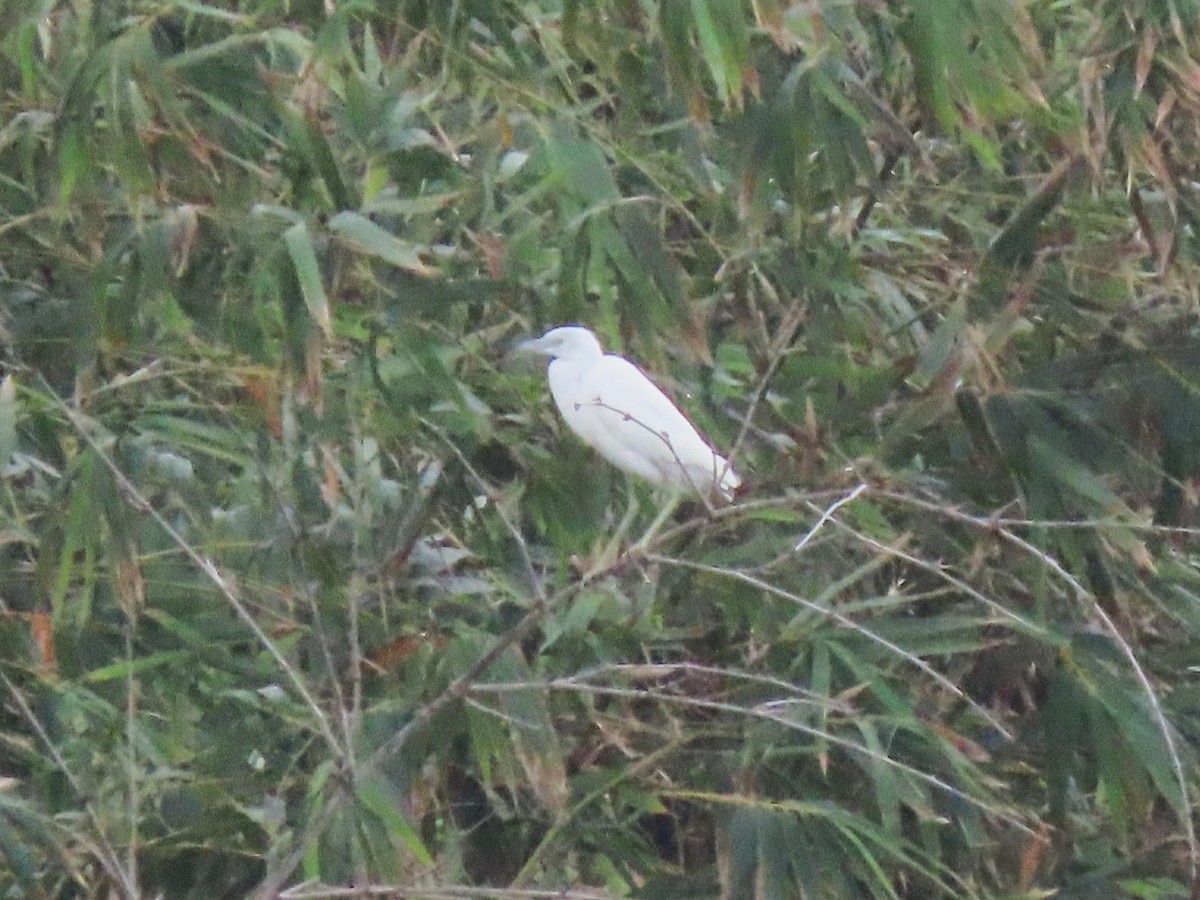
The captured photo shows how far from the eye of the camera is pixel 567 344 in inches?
89.4

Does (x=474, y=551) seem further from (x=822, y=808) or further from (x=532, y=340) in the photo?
(x=822, y=808)

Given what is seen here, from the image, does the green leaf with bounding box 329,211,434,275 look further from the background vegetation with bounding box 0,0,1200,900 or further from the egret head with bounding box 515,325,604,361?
the egret head with bounding box 515,325,604,361

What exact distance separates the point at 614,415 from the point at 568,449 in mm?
134

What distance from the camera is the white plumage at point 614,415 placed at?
224 cm

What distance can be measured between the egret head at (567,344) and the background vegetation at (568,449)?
0.15 feet

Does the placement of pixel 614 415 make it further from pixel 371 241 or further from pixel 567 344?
pixel 371 241

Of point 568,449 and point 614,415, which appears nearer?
point 614,415

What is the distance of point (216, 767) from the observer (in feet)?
6.69

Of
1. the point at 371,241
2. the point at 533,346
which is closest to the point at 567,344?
the point at 533,346

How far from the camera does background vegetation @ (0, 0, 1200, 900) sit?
184 cm

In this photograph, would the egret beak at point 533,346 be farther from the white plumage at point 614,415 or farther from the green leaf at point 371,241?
the green leaf at point 371,241

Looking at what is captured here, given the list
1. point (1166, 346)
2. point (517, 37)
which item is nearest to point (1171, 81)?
point (1166, 346)

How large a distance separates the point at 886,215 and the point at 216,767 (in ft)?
3.70

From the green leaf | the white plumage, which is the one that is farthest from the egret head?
the green leaf
